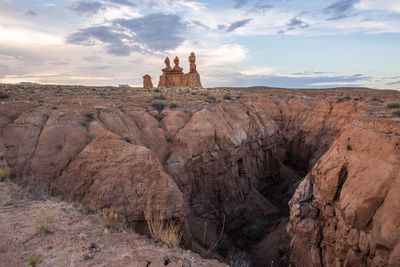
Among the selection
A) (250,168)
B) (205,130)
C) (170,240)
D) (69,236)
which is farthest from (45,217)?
(250,168)

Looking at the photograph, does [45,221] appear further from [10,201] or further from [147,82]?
[147,82]

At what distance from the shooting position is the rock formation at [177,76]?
Answer: 5969 centimetres

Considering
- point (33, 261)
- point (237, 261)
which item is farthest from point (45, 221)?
point (237, 261)

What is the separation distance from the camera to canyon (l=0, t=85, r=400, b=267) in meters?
11.5

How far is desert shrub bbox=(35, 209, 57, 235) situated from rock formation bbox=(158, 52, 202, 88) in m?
51.6

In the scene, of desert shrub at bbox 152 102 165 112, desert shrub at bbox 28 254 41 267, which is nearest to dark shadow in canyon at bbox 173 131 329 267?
desert shrub at bbox 152 102 165 112

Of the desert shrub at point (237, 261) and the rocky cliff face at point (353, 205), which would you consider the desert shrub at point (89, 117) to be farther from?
the rocky cliff face at point (353, 205)

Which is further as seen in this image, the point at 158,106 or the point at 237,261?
the point at 158,106

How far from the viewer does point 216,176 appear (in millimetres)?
22953

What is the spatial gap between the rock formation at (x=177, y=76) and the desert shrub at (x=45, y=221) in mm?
51619

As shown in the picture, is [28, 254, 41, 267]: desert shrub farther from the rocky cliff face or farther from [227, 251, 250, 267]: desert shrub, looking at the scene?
the rocky cliff face

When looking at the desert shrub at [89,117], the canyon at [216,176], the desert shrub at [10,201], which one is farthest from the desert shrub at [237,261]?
the desert shrub at [89,117]

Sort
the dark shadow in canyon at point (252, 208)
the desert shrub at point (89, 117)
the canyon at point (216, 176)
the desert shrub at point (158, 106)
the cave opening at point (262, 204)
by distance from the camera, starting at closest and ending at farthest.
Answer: the canyon at point (216, 176) < the desert shrub at point (89, 117) < the dark shadow in canyon at point (252, 208) < the cave opening at point (262, 204) < the desert shrub at point (158, 106)

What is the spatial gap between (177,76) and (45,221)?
2088 inches
